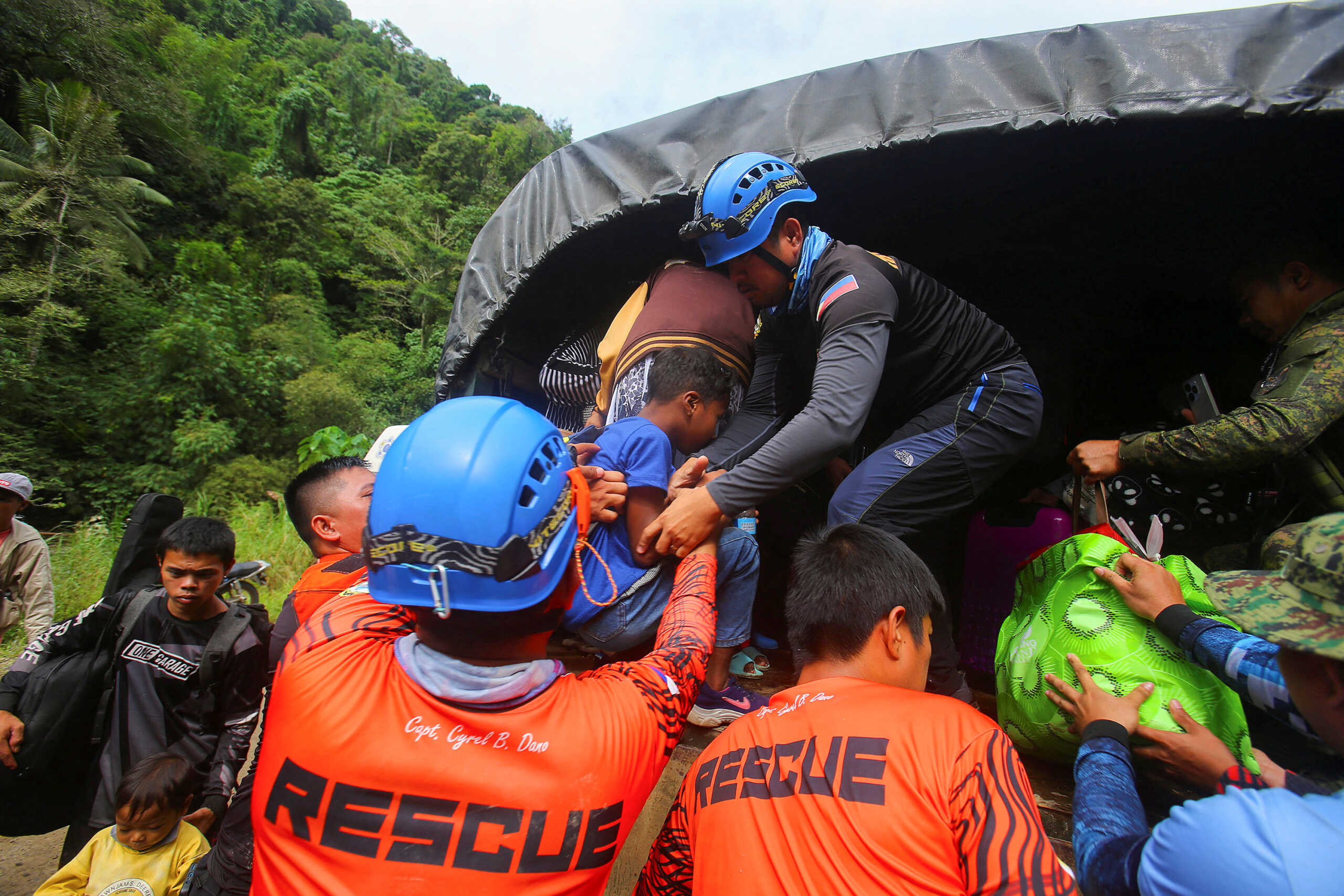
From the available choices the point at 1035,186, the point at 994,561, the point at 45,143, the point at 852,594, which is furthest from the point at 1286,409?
the point at 45,143

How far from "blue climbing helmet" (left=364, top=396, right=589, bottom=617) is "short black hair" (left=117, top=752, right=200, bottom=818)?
2005 millimetres

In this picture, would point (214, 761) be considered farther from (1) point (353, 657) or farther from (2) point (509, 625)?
(2) point (509, 625)

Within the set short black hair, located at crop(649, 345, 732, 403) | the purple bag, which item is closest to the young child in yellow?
short black hair, located at crop(649, 345, 732, 403)

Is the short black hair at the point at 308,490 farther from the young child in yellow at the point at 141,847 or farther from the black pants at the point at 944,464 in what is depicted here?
the black pants at the point at 944,464

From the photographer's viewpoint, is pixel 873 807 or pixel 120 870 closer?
pixel 873 807

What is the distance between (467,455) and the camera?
1.30 meters

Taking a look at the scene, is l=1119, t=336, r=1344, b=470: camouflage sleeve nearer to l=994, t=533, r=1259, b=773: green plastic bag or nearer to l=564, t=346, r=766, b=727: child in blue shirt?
l=994, t=533, r=1259, b=773: green plastic bag

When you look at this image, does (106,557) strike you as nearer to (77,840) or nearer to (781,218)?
(77,840)

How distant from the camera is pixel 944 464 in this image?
2484 mm

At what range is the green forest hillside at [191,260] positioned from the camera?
18078 millimetres

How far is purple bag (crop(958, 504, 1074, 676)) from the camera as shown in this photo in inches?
130

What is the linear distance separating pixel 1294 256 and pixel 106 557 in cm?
1331

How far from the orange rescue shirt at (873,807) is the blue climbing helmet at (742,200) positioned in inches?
73.2

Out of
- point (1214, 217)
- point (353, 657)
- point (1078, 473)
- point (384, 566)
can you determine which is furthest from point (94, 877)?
point (1214, 217)
